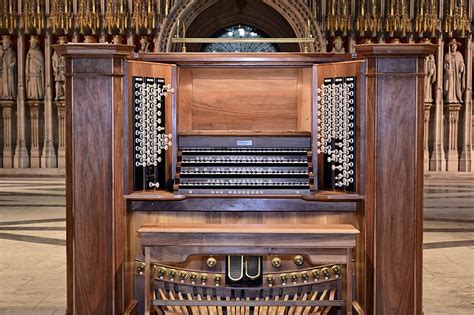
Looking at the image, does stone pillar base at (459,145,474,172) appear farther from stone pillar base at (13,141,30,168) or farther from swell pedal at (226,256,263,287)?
swell pedal at (226,256,263,287)

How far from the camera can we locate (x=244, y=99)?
17.8 ft

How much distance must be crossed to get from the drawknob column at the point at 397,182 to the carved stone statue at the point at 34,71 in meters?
15.0

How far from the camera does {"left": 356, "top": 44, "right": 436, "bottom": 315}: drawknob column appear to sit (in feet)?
14.1

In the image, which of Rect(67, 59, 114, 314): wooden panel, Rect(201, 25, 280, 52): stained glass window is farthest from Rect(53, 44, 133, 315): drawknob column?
Rect(201, 25, 280, 52): stained glass window

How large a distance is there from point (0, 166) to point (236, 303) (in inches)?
605

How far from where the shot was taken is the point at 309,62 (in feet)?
16.0

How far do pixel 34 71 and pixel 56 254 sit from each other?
1209cm

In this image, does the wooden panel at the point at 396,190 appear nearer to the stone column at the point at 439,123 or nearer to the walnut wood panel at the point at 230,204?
the walnut wood panel at the point at 230,204

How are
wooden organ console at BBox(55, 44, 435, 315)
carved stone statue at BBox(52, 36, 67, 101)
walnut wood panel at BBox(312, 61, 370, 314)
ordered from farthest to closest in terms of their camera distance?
1. carved stone statue at BBox(52, 36, 67, 101)
2. walnut wood panel at BBox(312, 61, 370, 314)
3. wooden organ console at BBox(55, 44, 435, 315)

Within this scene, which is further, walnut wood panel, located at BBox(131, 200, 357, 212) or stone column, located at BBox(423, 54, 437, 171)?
stone column, located at BBox(423, 54, 437, 171)

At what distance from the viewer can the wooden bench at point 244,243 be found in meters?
4.17

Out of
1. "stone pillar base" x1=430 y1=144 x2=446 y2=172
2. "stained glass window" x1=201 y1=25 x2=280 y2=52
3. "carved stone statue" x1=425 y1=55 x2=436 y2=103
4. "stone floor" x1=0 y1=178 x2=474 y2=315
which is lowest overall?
"stone floor" x1=0 y1=178 x2=474 y2=315

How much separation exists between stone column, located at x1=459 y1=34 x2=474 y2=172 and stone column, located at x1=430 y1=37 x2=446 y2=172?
1.79 feet

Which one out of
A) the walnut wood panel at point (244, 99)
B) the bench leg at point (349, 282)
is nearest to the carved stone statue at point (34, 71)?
the walnut wood panel at point (244, 99)
